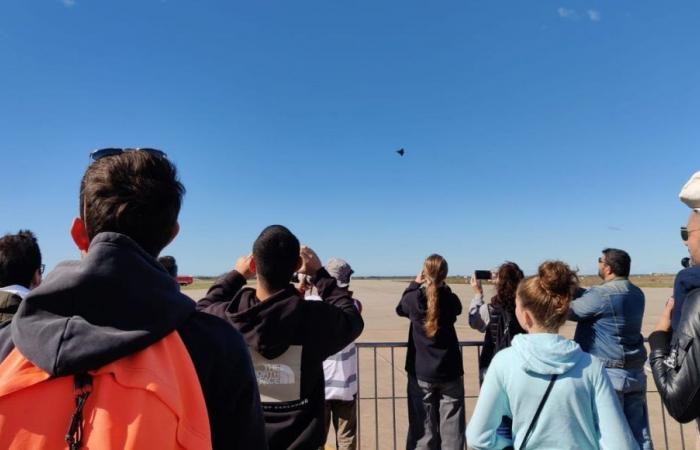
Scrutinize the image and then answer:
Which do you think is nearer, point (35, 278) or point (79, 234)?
point (79, 234)

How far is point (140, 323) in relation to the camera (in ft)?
3.58

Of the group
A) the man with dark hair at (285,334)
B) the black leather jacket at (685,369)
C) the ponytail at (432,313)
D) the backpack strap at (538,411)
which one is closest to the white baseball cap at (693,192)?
the black leather jacket at (685,369)

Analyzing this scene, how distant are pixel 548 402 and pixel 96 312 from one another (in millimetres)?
2103

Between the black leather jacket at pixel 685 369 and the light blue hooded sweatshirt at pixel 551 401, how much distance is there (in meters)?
0.24

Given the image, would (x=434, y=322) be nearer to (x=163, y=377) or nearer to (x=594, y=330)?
(x=594, y=330)

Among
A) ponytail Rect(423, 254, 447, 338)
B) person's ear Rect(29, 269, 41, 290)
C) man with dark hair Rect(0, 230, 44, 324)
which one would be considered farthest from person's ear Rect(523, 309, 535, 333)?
person's ear Rect(29, 269, 41, 290)

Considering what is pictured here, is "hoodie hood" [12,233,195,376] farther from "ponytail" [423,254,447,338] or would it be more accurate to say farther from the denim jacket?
the denim jacket

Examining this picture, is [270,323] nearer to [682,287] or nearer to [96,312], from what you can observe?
[96,312]

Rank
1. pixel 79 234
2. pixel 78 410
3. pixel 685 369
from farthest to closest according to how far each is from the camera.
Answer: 1. pixel 685 369
2. pixel 79 234
3. pixel 78 410

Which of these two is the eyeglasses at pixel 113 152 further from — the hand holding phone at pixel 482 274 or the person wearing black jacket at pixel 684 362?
the hand holding phone at pixel 482 274

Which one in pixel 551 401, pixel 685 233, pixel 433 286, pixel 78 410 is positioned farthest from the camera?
pixel 433 286

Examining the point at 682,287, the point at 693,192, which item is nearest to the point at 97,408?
the point at 682,287

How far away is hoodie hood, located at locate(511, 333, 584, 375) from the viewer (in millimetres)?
2312

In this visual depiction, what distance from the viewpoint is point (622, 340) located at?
4.48m
